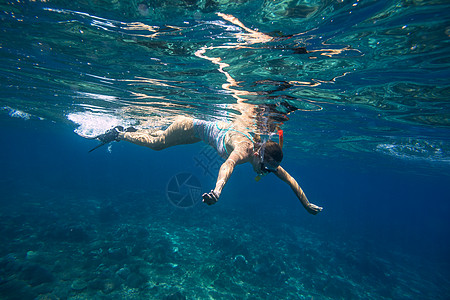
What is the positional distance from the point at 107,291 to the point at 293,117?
14.3 meters

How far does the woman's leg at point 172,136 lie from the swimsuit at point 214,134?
32 centimetres

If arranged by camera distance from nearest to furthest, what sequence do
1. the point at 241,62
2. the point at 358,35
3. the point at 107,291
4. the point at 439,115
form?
the point at 358,35 → the point at 241,62 → the point at 107,291 → the point at 439,115

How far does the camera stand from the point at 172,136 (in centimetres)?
818

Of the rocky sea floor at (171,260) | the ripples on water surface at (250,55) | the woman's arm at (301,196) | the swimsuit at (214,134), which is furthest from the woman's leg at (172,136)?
the rocky sea floor at (171,260)

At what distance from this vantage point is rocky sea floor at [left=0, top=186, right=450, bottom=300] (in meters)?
9.66

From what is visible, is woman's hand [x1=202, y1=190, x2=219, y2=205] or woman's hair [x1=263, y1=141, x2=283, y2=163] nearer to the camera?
woman's hand [x1=202, y1=190, x2=219, y2=205]

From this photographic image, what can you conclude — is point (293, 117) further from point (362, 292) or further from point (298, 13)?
point (362, 292)

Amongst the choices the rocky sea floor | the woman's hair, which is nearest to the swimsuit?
the woman's hair

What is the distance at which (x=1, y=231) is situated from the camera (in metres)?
13.6

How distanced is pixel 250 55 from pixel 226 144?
337cm

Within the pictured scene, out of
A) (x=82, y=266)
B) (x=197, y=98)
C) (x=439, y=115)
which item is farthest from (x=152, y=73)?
(x=439, y=115)

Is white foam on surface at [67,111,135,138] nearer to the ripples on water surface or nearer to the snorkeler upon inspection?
the ripples on water surface

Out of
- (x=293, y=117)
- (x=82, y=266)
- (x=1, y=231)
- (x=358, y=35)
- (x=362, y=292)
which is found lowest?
(x=362, y=292)

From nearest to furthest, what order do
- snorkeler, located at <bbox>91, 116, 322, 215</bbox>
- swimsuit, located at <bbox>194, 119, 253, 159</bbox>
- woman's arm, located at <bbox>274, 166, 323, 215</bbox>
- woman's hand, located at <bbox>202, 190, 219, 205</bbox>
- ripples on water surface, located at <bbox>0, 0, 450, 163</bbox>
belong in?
woman's hand, located at <bbox>202, 190, 219, 205</bbox>
snorkeler, located at <bbox>91, 116, 322, 215</bbox>
ripples on water surface, located at <bbox>0, 0, 450, 163</bbox>
woman's arm, located at <bbox>274, 166, 323, 215</bbox>
swimsuit, located at <bbox>194, 119, 253, 159</bbox>
